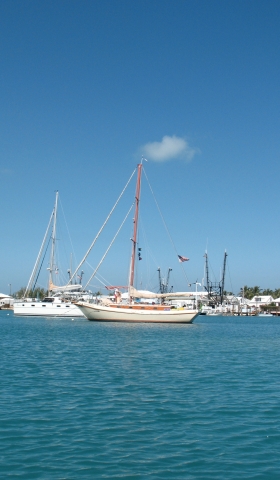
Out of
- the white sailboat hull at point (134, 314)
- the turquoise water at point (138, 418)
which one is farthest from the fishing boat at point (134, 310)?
the turquoise water at point (138, 418)

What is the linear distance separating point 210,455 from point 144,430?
258 cm

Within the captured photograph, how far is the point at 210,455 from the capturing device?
12.0 m

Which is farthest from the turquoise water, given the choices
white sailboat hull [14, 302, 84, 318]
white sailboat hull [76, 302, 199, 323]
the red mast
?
white sailboat hull [14, 302, 84, 318]

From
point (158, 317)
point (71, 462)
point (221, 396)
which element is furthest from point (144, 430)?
point (158, 317)

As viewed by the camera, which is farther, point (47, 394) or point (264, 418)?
point (47, 394)

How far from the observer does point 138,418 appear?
604 inches

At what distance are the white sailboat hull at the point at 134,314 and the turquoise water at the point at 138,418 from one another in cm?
3517

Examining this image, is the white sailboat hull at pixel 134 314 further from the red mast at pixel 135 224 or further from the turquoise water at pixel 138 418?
the turquoise water at pixel 138 418

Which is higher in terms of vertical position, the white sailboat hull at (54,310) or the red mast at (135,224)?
the red mast at (135,224)

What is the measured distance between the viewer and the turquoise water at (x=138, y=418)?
1118 cm

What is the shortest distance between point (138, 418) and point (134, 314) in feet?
159

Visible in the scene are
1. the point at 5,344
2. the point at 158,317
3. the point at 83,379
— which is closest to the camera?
the point at 83,379

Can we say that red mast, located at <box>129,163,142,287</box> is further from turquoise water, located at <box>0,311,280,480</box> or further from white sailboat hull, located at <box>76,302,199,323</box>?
turquoise water, located at <box>0,311,280,480</box>

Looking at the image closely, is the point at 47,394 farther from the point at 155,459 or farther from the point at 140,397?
the point at 155,459
